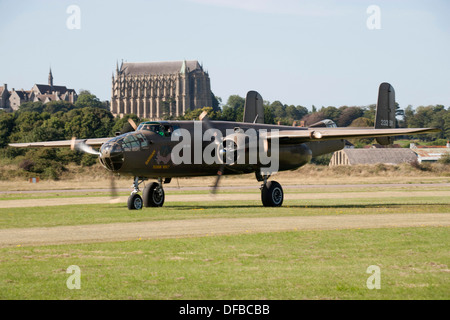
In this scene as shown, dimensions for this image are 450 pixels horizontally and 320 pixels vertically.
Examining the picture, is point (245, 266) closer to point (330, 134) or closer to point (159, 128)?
point (159, 128)

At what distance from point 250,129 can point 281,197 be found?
435 cm

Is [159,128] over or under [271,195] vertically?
over

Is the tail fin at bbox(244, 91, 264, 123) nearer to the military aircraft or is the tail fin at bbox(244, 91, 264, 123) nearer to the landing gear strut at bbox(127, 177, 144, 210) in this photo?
the military aircraft

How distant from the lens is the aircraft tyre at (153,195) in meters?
35.3

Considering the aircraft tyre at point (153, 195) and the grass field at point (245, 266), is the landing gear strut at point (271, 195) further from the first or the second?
the grass field at point (245, 266)

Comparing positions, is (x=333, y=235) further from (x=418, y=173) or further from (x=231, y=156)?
(x=418, y=173)

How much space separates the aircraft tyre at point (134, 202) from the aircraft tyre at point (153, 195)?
5.81 feet

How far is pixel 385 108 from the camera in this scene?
4253 centimetres

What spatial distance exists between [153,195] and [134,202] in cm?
236

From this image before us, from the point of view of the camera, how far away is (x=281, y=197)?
120 ft

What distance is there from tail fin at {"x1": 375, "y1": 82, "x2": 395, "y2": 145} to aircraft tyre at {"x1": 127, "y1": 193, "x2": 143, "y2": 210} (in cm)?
1756

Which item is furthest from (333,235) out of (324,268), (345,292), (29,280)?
(29,280)

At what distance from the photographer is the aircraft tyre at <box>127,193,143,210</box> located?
33.2m

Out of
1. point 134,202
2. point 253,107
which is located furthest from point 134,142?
point 253,107
